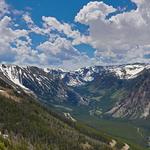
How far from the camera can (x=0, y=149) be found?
153 meters
